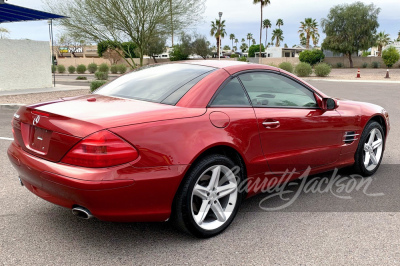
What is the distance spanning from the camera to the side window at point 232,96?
3617 millimetres

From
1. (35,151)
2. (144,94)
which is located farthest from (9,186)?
(144,94)

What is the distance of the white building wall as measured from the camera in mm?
17781

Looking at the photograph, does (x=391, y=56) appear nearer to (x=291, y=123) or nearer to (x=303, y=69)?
(x=303, y=69)

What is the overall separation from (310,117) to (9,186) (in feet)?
11.7

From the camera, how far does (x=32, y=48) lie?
741 inches

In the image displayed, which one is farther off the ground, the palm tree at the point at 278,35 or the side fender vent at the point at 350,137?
the palm tree at the point at 278,35

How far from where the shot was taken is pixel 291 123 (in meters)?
4.04

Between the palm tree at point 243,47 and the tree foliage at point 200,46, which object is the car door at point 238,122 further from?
the palm tree at point 243,47

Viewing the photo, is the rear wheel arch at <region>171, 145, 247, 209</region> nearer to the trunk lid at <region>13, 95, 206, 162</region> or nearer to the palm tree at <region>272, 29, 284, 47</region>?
the trunk lid at <region>13, 95, 206, 162</region>

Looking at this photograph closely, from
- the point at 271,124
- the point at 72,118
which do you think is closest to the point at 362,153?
the point at 271,124

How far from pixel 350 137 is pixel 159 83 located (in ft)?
8.01

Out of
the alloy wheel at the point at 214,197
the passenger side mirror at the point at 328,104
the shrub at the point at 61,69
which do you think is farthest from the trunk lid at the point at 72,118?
the shrub at the point at 61,69

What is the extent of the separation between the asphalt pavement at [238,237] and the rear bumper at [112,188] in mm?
391

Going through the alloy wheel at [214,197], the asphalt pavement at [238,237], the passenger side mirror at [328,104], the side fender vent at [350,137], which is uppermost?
the passenger side mirror at [328,104]
